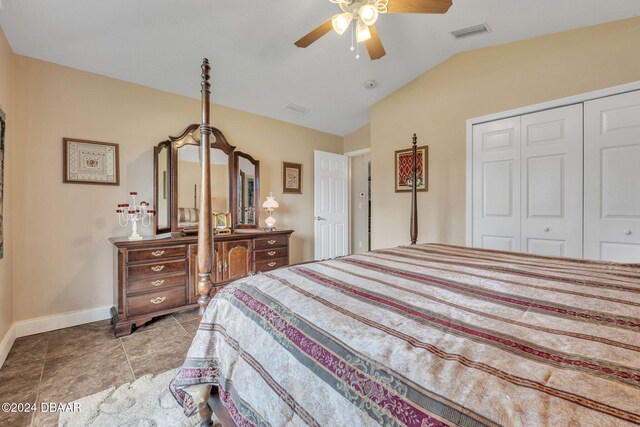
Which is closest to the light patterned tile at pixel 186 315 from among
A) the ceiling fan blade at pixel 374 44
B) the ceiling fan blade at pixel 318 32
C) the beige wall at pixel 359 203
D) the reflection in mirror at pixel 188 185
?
the reflection in mirror at pixel 188 185

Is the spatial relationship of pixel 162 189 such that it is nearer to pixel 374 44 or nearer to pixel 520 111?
pixel 374 44

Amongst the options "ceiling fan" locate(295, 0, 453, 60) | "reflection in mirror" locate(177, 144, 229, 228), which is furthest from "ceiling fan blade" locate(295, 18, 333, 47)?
"reflection in mirror" locate(177, 144, 229, 228)

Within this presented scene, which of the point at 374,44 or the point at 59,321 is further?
the point at 59,321

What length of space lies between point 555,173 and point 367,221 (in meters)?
3.04

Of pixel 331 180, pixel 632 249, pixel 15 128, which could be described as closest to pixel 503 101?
pixel 632 249

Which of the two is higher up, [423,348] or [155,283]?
[423,348]

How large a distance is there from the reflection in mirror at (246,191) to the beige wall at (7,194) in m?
2.01

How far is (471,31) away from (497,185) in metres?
1.57

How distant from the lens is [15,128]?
7.86 feet

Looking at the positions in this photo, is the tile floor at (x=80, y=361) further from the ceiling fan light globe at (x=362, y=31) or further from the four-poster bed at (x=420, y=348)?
the ceiling fan light globe at (x=362, y=31)

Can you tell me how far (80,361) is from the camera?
2053mm

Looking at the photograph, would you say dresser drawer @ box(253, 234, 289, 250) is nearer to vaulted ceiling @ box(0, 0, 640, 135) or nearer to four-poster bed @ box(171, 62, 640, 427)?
vaulted ceiling @ box(0, 0, 640, 135)

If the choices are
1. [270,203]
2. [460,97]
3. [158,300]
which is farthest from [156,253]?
[460,97]

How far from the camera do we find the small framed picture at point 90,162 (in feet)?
8.62
